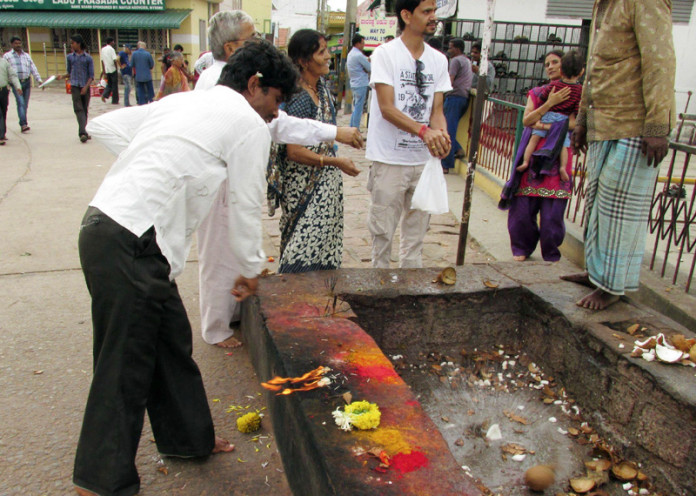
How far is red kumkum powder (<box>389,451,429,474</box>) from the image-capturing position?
1.77 m

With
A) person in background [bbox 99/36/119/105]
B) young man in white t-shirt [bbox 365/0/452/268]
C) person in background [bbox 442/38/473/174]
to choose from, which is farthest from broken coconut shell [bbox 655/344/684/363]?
person in background [bbox 99/36/119/105]

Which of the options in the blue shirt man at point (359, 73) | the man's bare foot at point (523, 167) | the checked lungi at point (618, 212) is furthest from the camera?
the blue shirt man at point (359, 73)

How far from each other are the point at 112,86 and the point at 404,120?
54.0 ft

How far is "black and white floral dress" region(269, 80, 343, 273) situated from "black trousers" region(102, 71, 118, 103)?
633 inches

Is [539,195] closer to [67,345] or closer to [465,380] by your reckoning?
[465,380]

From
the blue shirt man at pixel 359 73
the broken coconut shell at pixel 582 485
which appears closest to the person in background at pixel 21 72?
the blue shirt man at pixel 359 73

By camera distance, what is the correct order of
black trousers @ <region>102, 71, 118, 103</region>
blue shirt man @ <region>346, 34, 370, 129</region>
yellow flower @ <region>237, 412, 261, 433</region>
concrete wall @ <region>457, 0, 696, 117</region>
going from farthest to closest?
black trousers @ <region>102, 71, 118, 103</region>
concrete wall @ <region>457, 0, 696, 117</region>
blue shirt man @ <region>346, 34, 370, 129</region>
yellow flower @ <region>237, 412, 261, 433</region>

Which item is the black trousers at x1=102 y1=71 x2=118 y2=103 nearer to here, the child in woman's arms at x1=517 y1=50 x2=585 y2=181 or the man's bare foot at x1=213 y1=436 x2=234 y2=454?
the child in woman's arms at x1=517 y1=50 x2=585 y2=181

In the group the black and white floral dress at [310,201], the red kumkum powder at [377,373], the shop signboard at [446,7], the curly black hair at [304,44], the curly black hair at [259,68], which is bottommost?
the red kumkum powder at [377,373]

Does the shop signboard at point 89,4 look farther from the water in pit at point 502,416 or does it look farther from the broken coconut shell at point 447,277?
the water in pit at point 502,416

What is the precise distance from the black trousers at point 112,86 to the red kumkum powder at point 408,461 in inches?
710

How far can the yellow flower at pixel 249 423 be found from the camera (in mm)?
2693

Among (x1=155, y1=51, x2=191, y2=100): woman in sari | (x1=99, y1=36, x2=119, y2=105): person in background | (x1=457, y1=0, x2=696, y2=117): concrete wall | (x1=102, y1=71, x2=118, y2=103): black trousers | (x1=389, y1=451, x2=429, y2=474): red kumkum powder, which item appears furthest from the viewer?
→ (x1=102, y1=71, x2=118, y2=103): black trousers

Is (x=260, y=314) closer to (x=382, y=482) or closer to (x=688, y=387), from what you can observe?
(x=382, y=482)
